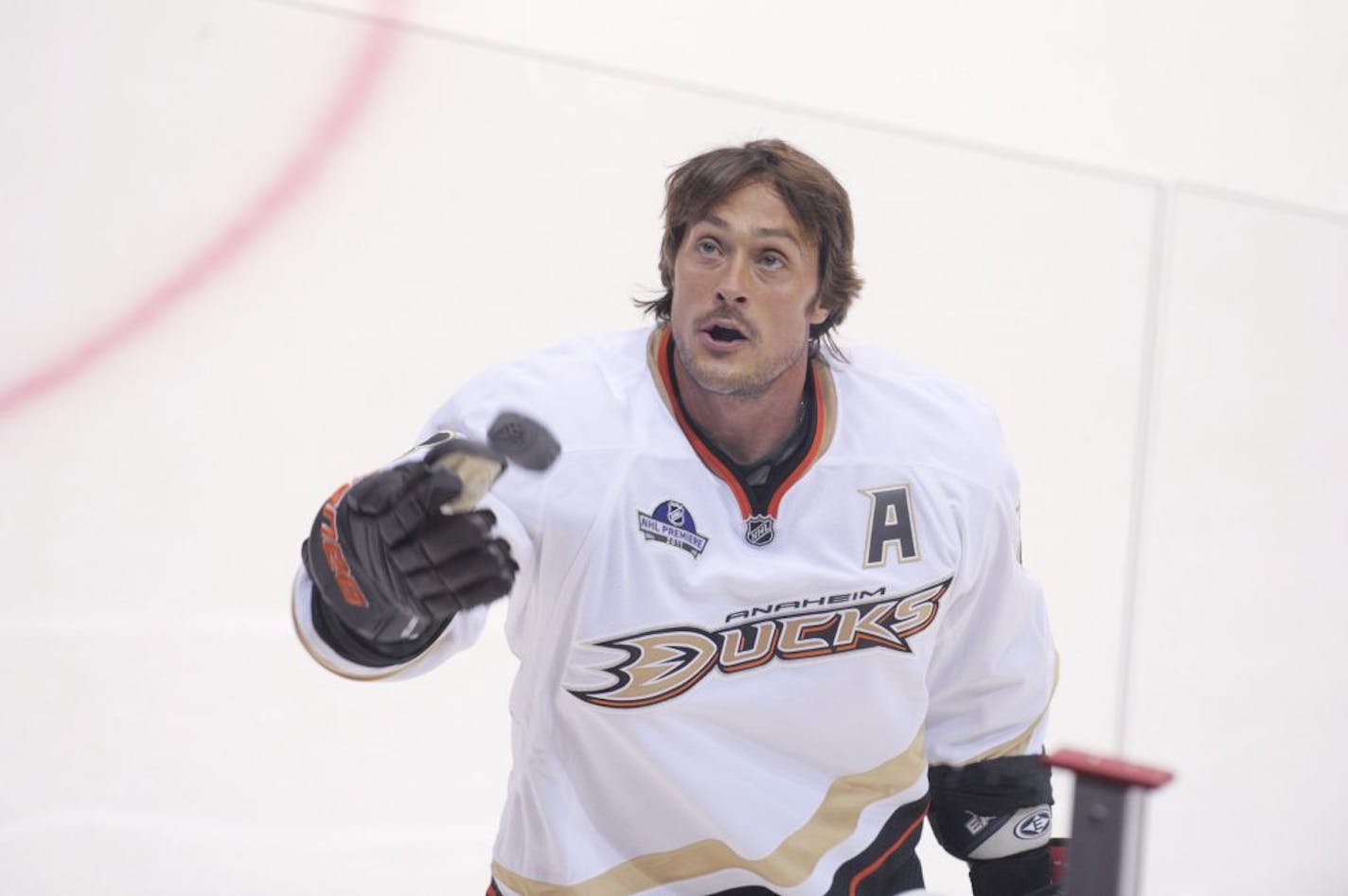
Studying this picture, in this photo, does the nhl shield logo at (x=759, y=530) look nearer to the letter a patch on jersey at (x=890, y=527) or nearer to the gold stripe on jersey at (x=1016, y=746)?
the letter a patch on jersey at (x=890, y=527)

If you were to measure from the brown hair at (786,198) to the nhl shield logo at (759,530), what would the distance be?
0.20 metres

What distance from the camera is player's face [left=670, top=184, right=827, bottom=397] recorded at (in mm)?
1171

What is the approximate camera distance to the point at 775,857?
46.5 inches

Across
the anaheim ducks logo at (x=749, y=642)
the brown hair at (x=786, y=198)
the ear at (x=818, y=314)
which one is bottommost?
the anaheim ducks logo at (x=749, y=642)

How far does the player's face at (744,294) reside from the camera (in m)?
1.17

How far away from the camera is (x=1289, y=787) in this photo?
235cm

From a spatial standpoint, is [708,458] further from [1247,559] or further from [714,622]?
[1247,559]

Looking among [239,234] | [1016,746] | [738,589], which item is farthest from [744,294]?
[239,234]

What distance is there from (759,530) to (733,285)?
0.63 ft

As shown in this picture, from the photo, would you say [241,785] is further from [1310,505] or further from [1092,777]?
[1310,505]

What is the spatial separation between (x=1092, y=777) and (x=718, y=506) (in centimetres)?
53

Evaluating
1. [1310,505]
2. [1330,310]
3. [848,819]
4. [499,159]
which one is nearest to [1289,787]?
[1310,505]

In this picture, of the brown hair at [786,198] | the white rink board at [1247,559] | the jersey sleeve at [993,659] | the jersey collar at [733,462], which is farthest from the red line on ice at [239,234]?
the white rink board at [1247,559]

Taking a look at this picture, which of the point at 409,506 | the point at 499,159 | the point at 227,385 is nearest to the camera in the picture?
the point at 409,506
